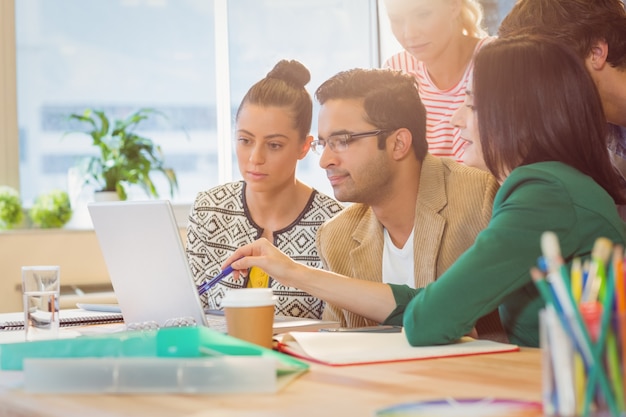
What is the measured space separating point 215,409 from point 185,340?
0.19 metres

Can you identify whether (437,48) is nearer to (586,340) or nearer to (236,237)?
(236,237)

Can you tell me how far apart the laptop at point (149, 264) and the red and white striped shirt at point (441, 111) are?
1245 mm

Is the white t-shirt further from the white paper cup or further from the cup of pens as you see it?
the cup of pens

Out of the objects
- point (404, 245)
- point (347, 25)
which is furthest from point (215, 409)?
point (347, 25)

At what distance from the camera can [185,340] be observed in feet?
3.93

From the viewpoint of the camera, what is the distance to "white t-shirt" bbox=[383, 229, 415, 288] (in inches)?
86.0

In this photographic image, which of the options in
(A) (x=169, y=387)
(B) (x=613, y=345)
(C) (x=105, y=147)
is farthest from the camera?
(C) (x=105, y=147)

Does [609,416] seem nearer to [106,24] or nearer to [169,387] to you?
[169,387]

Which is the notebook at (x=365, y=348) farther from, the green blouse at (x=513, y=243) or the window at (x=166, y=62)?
the window at (x=166, y=62)

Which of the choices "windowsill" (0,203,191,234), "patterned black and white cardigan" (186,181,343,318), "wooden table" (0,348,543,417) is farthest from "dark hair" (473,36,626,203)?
"windowsill" (0,203,191,234)

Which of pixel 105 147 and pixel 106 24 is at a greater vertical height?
pixel 106 24

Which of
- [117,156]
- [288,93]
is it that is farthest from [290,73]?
[117,156]

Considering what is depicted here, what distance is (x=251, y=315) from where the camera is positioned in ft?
4.80

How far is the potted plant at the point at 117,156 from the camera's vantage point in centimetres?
437
